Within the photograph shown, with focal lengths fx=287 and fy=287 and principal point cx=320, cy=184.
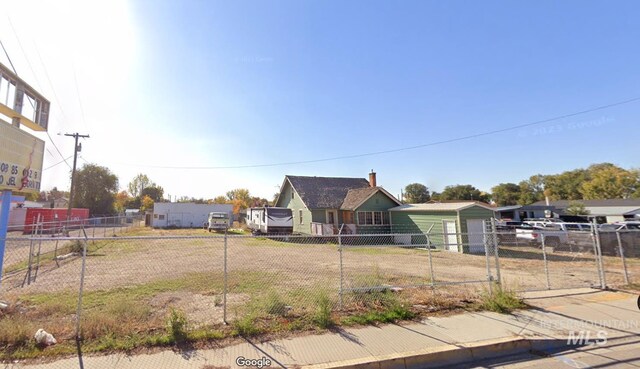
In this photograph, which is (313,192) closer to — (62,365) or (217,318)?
(217,318)

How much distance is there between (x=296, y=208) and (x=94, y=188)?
151ft

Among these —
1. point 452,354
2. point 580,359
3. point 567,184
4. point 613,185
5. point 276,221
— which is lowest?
point 580,359

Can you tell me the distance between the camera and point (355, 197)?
1062 inches

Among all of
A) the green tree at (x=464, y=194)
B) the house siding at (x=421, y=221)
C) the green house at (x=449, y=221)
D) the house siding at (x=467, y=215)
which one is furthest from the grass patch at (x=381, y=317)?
the green tree at (x=464, y=194)

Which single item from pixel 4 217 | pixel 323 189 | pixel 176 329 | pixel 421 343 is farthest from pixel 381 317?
pixel 323 189

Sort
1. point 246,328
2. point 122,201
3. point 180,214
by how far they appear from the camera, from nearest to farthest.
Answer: point 246,328 < point 180,214 < point 122,201

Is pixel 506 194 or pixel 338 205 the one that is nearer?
pixel 338 205

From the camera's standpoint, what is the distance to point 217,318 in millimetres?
5891

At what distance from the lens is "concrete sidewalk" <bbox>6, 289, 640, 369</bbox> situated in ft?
13.5

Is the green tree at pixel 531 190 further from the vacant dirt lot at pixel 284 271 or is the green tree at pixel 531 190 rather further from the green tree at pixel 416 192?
the vacant dirt lot at pixel 284 271

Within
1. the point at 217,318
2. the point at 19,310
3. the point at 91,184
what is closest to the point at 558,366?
the point at 217,318

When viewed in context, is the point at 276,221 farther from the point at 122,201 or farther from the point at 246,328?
the point at 122,201

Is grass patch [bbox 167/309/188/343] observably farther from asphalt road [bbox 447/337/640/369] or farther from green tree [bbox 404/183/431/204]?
green tree [bbox 404/183/431/204]

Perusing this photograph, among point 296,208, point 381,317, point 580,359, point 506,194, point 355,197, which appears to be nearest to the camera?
point 580,359
